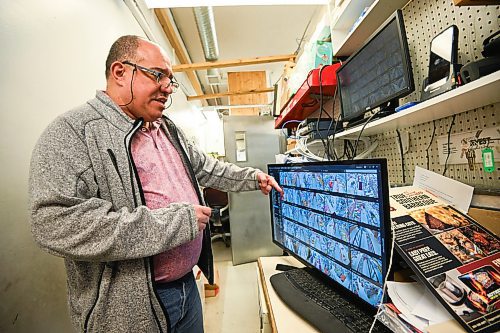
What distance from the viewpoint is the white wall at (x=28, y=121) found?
2.41 feet

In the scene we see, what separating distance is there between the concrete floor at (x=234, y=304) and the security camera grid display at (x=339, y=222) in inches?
44.0

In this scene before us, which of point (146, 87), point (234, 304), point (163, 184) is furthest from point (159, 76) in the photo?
point (234, 304)

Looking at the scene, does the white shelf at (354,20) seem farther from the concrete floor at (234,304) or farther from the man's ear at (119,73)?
the concrete floor at (234,304)

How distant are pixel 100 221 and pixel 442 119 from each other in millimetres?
1246

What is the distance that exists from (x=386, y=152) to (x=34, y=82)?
1.62 m

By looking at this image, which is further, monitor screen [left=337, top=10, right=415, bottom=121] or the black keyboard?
monitor screen [left=337, top=10, right=415, bottom=121]

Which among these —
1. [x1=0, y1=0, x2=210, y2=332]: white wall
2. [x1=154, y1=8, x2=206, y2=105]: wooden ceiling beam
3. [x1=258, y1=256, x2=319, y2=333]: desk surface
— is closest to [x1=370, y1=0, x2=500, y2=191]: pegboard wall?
[x1=258, y1=256, x2=319, y2=333]: desk surface

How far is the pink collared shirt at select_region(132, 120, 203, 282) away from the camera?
0.82 metres

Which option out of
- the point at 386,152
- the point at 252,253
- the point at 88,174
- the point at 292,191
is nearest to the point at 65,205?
the point at 88,174

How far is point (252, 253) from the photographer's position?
10.9 ft

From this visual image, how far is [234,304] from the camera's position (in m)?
2.19

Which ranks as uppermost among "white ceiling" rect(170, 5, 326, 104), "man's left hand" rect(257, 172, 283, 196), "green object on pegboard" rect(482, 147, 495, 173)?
"white ceiling" rect(170, 5, 326, 104)

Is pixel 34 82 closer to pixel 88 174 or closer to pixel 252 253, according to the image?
pixel 88 174

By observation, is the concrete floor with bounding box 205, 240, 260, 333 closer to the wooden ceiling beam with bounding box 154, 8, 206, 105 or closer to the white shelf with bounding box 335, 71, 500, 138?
the white shelf with bounding box 335, 71, 500, 138
